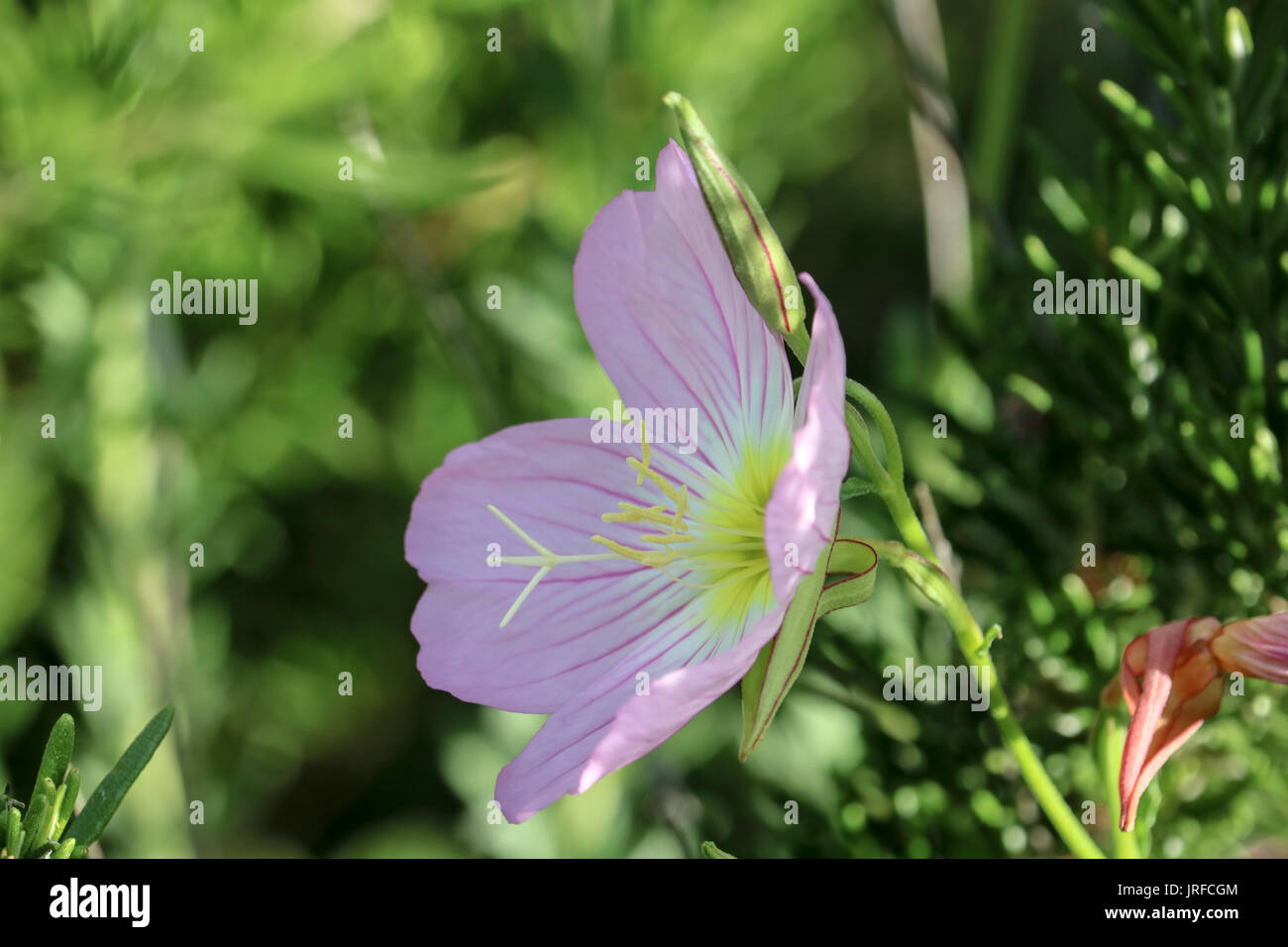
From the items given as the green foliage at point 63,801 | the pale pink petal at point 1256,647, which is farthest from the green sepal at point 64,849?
the pale pink petal at point 1256,647

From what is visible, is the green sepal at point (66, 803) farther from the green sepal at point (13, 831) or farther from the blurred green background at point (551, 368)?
the blurred green background at point (551, 368)

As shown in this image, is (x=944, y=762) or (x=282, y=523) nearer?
(x=944, y=762)

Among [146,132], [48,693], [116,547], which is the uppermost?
[146,132]

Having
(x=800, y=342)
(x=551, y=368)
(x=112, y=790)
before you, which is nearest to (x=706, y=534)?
(x=800, y=342)

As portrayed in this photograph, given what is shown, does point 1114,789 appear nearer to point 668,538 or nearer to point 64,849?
point 668,538

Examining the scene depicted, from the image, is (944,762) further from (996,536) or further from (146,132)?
(146,132)

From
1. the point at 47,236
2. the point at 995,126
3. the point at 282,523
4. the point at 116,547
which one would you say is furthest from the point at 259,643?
the point at 995,126
